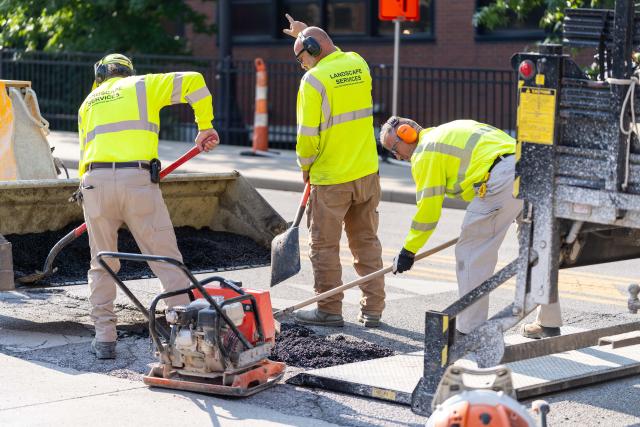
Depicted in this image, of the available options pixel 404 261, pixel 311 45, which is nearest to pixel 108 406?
pixel 404 261

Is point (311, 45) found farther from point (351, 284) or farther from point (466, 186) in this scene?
point (351, 284)

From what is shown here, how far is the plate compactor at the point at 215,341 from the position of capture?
6.26 meters

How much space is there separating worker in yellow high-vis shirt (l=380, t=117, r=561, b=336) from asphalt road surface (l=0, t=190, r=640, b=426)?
0.84 metres

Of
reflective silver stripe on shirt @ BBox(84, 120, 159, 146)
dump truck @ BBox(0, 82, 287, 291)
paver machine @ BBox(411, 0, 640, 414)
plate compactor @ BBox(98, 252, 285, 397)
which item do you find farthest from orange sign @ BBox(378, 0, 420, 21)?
paver machine @ BBox(411, 0, 640, 414)

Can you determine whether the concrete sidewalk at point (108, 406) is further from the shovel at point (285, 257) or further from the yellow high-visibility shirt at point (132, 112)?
the shovel at point (285, 257)

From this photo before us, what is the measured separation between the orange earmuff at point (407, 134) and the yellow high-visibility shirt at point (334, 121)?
1198 millimetres

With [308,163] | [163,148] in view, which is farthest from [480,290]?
[163,148]

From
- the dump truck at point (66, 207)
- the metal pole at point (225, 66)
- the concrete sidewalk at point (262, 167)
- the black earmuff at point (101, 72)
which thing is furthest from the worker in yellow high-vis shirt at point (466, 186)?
the metal pole at point (225, 66)

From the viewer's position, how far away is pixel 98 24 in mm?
21828

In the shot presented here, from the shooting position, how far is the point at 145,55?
20703 mm

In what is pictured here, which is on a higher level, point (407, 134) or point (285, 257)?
point (407, 134)

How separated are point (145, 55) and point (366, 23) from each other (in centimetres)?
429

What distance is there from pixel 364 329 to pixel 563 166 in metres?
2.83

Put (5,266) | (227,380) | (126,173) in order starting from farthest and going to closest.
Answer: (5,266) < (126,173) < (227,380)
